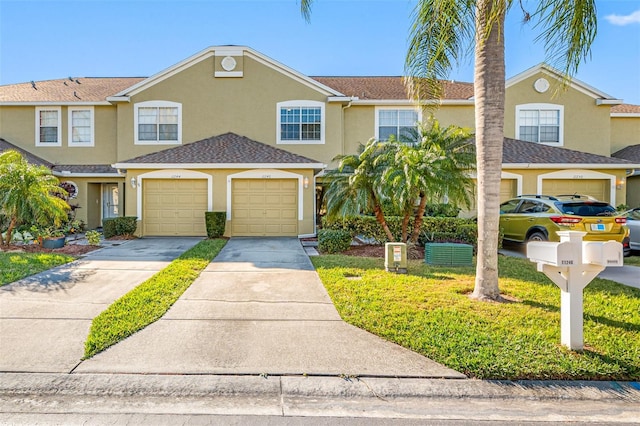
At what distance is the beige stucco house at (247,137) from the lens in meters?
15.0

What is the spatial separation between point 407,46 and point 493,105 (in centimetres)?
218

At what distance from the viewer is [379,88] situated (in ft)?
62.0

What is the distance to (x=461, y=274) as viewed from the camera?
820cm

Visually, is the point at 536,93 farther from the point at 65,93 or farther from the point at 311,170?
the point at 65,93

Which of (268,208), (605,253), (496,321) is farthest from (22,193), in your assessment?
(605,253)

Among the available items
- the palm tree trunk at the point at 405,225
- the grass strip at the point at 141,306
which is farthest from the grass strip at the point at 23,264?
the palm tree trunk at the point at 405,225

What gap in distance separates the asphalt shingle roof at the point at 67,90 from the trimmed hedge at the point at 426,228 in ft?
44.8

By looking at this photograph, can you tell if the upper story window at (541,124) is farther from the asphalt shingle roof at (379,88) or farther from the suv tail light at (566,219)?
the suv tail light at (566,219)

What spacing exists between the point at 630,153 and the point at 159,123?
22.7 meters

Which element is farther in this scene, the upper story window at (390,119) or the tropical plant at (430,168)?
the upper story window at (390,119)

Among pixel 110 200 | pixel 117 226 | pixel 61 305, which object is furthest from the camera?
pixel 110 200

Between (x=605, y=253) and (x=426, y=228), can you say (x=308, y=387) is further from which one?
(x=426, y=228)

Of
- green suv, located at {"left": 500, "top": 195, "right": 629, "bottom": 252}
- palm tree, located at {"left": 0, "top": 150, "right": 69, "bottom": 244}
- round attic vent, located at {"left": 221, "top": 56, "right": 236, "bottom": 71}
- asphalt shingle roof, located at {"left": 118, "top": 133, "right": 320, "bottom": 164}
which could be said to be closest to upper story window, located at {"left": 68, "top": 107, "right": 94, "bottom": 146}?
asphalt shingle roof, located at {"left": 118, "top": 133, "right": 320, "bottom": 164}

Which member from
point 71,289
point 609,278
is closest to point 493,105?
point 609,278
